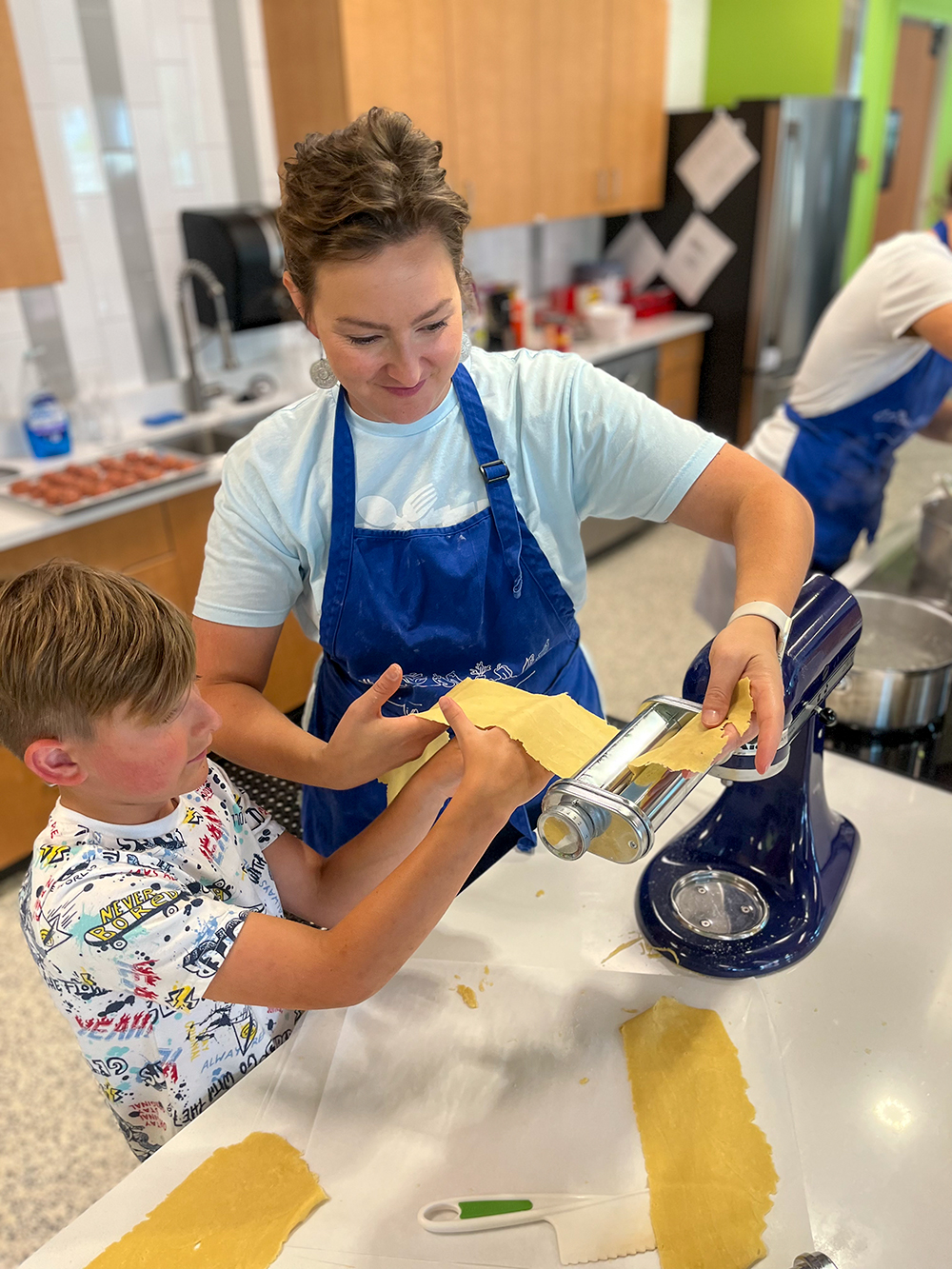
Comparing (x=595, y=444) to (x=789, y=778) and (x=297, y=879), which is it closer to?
(x=789, y=778)

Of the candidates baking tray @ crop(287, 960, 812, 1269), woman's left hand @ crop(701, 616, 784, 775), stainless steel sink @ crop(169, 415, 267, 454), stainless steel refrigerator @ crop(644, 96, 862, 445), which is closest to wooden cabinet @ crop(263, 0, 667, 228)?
stainless steel refrigerator @ crop(644, 96, 862, 445)

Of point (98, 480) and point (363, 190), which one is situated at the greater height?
point (363, 190)

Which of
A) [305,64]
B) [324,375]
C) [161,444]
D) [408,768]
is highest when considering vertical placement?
[305,64]

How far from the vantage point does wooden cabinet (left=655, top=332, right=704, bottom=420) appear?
439 cm

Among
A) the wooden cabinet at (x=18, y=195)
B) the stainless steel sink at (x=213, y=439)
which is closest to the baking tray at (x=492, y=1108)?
the wooden cabinet at (x=18, y=195)

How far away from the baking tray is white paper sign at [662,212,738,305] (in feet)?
13.6

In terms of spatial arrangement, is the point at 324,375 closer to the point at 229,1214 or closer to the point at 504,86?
the point at 229,1214

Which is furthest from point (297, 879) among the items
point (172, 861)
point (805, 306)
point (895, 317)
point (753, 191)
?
point (805, 306)

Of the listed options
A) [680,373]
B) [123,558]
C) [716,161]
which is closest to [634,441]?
[123,558]

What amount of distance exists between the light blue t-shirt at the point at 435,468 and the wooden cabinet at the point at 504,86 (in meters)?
2.28

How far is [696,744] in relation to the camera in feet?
2.76

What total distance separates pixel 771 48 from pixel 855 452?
3.49 metres

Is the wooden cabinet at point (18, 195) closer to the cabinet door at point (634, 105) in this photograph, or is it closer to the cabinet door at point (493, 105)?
the cabinet door at point (493, 105)

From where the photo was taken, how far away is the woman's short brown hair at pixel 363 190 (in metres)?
0.92
